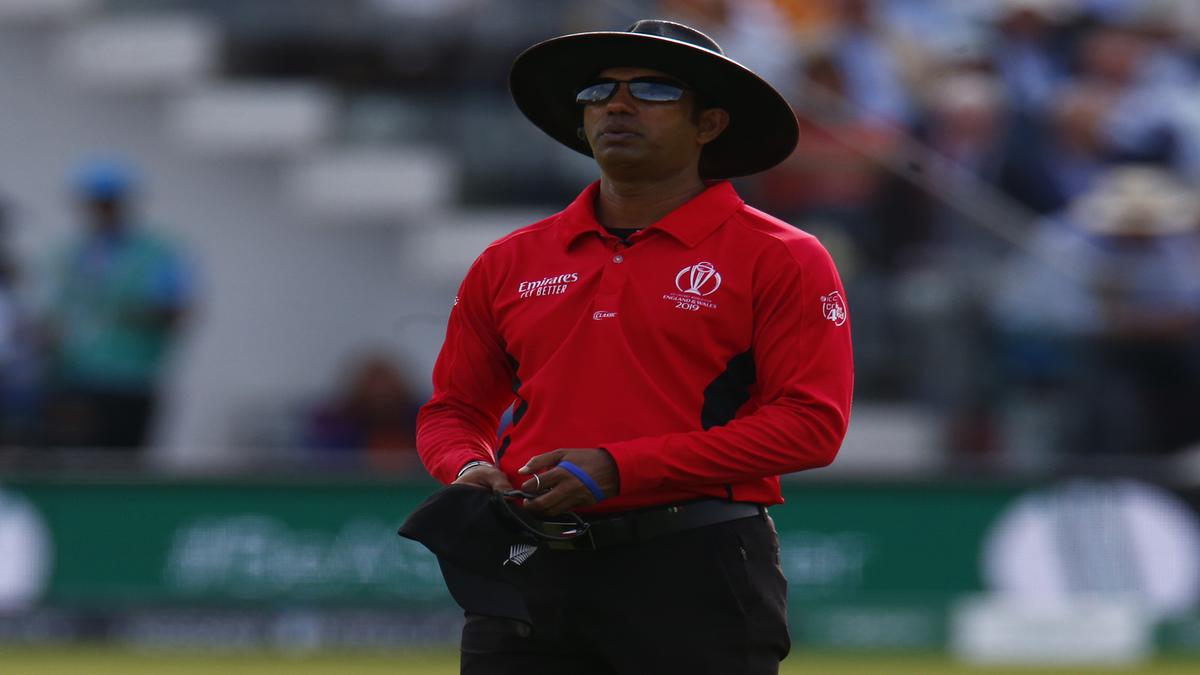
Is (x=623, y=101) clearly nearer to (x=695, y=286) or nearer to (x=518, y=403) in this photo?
(x=695, y=286)

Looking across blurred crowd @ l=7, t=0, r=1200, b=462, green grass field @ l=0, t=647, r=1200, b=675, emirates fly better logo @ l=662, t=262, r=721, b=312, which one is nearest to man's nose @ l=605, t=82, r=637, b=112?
emirates fly better logo @ l=662, t=262, r=721, b=312

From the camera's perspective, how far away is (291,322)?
46.1 ft

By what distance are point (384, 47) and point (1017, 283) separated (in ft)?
14.8

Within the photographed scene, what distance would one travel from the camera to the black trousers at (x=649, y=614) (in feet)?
13.9

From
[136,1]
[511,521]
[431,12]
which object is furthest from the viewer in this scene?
[136,1]

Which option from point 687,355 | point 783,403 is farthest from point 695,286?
point 783,403

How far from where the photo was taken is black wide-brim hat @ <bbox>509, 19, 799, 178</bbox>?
442cm

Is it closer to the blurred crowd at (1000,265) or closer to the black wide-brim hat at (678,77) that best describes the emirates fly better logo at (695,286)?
the black wide-brim hat at (678,77)

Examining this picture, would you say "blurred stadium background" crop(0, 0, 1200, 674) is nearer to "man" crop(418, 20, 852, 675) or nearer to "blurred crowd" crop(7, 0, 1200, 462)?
"blurred crowd" crop(7, 0, 1200, 462)

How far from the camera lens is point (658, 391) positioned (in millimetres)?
4293

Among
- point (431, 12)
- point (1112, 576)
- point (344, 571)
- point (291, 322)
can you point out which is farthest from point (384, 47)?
point (1112, 576)

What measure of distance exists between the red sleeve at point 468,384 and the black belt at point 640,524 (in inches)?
14.5

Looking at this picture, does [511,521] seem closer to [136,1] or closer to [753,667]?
[753,667]

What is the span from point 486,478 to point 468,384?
0.38 meters
